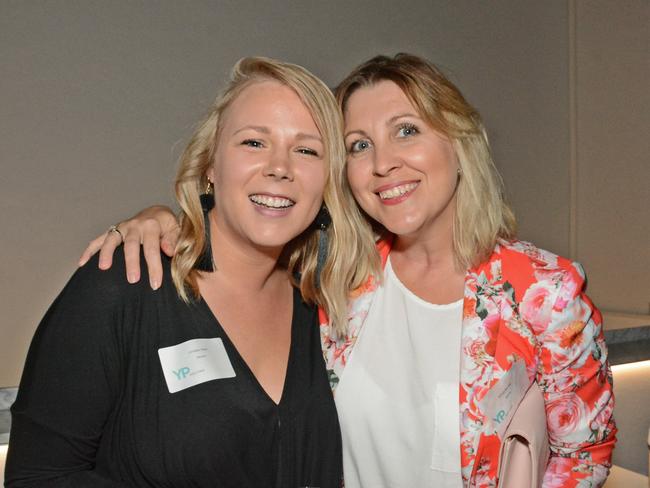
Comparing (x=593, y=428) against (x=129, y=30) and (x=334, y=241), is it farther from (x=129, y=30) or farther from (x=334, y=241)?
(x=129, y=30)

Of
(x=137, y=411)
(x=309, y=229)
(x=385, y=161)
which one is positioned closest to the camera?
(x=137, y=411)

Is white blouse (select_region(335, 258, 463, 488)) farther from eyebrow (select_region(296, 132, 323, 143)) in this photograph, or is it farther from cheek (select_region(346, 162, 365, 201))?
eyebrow (select_region(296, 132, 323, 143))

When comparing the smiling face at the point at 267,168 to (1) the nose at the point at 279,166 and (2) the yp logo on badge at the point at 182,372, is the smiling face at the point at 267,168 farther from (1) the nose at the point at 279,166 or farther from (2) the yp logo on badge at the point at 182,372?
Answer: (2) the yp logo on badge at the point at 182,372

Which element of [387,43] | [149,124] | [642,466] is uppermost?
[387,43]

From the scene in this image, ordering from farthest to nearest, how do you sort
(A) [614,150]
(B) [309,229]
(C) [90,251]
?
1. (A) [614,150]
2. (B) [309,229]
3. (C) [90,251]

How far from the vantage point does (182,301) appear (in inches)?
63.5

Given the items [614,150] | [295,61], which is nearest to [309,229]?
[295,61]

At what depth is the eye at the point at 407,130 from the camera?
181 cm

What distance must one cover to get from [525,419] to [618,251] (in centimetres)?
337

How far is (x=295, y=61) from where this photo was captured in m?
3.89

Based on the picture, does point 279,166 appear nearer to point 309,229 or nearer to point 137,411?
point 309,229

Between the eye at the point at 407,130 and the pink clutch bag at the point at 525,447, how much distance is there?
2.55ft

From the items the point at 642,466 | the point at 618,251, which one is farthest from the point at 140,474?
the point at 618,251

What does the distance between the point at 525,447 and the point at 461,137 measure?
2.80ft
